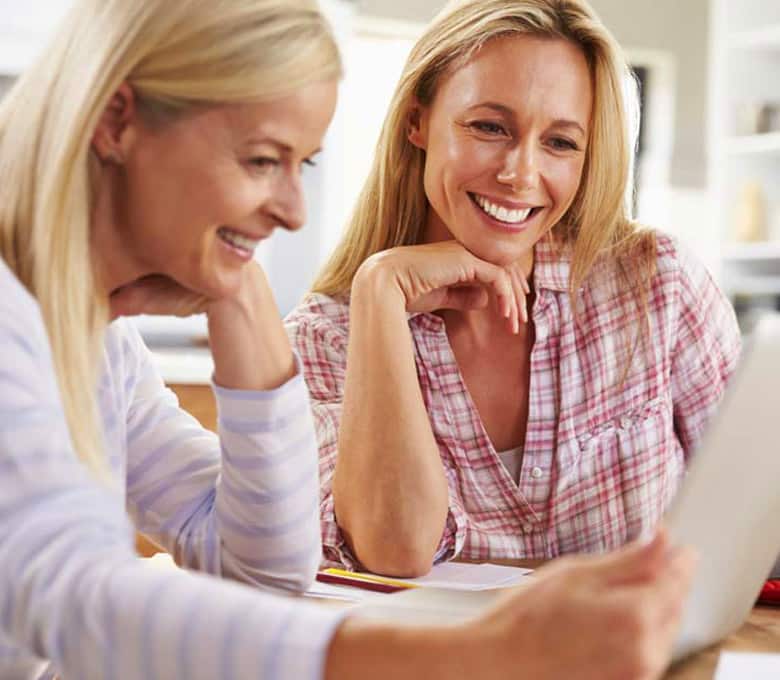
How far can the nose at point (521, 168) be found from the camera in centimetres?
146

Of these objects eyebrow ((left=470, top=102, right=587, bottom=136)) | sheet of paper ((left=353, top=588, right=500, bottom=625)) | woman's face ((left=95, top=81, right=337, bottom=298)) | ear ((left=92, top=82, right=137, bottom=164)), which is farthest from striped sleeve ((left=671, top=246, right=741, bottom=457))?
ear ((left=92, top=82, right=137, bottom=164))

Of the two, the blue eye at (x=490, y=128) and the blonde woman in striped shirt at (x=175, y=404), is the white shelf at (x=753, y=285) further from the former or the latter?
the blonde woman in striped shirt at (x=175, y=404)

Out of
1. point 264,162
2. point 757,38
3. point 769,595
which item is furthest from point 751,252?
point 264,162

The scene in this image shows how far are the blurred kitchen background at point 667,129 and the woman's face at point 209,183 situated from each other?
7.98ft

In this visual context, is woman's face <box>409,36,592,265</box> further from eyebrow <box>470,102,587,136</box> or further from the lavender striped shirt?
the lavender striped shirt

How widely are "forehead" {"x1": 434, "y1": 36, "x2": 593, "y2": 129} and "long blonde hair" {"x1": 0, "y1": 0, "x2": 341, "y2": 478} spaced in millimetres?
682

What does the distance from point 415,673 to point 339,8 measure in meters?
3.77

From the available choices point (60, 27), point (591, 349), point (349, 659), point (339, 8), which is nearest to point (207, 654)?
point (349, 659)

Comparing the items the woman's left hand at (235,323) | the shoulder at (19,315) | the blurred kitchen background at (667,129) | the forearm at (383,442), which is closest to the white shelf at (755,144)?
the blurred kitchen background at (667,129)

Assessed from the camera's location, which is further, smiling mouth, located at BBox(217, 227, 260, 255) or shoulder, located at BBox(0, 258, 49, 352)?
smiling mouth, located at BBox(217, 227, 260, 255)

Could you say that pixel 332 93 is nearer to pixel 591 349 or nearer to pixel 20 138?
pixel 20 138

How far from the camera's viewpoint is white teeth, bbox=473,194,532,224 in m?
1.51

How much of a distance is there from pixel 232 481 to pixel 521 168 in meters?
0.61

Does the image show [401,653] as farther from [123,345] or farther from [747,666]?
[123,345]
